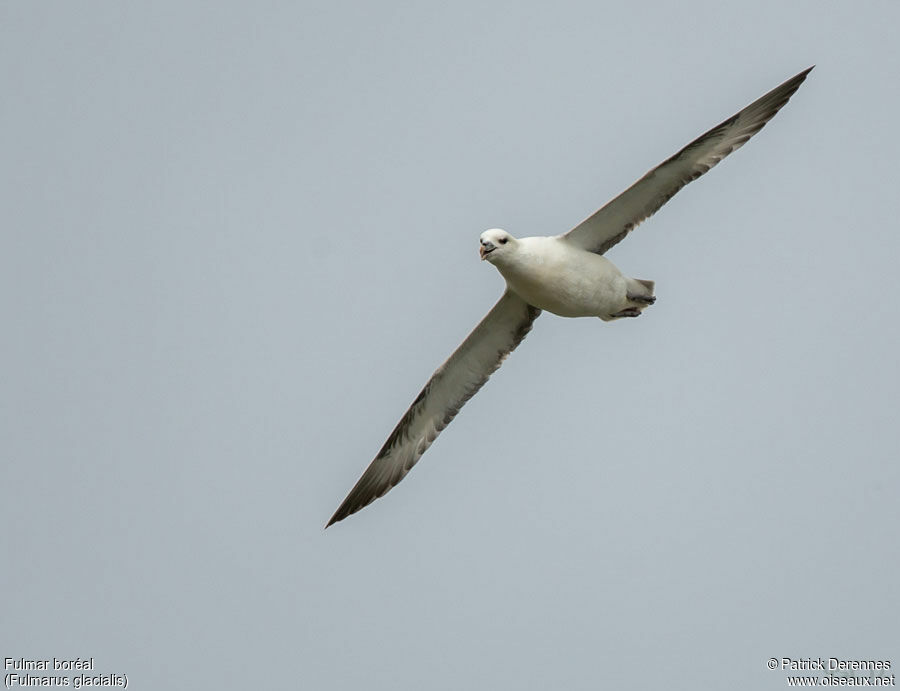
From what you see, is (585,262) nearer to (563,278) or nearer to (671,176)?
(563,278)

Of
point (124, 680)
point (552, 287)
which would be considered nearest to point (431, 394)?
point (552, 287)

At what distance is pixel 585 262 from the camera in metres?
14.9

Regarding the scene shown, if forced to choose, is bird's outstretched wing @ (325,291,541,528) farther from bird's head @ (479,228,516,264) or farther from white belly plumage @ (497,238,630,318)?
bird's head @ (479,228,516,264)

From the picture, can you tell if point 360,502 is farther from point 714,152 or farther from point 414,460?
point 714,152

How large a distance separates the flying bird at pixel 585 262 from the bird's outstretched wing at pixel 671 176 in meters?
0.01

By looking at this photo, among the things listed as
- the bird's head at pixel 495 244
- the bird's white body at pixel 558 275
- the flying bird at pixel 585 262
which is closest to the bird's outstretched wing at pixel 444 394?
the flying bird at pixel 585 262

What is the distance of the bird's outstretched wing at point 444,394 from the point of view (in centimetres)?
1602

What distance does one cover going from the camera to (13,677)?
15.8 m

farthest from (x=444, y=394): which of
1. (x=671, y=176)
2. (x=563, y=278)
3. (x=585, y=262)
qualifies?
(x=671, y=176)

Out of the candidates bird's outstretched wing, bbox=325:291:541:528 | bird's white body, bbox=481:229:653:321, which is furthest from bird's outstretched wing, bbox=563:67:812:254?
bird's outstretched wing, bbox=325:291:541:528

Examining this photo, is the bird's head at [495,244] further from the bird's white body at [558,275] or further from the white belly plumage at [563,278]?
the white belly plumage at [563,278]

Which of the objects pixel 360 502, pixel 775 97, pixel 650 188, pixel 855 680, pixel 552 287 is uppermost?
pixel 775 97

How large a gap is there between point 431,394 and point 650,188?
3.74 metres

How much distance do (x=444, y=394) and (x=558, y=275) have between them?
8.77ft
